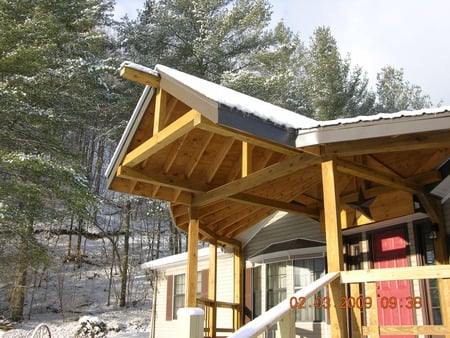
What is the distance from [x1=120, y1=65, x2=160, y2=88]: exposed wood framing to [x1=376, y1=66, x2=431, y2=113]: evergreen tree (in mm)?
18645

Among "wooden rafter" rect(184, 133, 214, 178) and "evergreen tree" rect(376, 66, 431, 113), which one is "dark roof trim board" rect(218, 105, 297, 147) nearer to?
"wooden rafter" rect(184, 133, 214, 178)

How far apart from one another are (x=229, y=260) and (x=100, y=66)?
946cm

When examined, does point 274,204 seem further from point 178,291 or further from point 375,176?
point 178,291

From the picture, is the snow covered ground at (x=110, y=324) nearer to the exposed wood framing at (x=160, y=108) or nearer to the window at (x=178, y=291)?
the window at (x=178, y=291)

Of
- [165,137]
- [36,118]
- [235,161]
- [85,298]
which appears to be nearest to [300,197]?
[235,161]

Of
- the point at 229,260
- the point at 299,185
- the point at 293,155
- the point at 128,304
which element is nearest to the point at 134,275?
the point at 128,304

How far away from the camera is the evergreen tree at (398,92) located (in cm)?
2247

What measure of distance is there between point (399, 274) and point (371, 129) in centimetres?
130

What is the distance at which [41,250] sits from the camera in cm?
1320

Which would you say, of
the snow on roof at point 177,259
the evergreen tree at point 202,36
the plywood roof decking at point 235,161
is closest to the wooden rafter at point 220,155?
the plywood roof decking at point 235,161

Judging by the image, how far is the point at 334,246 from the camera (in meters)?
4.20

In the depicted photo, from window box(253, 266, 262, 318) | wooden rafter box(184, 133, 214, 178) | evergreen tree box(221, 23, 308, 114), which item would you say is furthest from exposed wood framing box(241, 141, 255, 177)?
evergreen tree box(221, 23, 308, 114)

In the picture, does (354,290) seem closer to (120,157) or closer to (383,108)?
(120,157)

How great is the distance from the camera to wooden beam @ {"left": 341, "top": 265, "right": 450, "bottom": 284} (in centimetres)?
354
